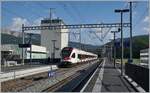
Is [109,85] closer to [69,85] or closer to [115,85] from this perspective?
[115,85]

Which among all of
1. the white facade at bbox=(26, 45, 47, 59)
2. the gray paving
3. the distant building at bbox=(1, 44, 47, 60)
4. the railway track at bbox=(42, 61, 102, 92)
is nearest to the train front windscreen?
the railway track at bbox=(42, 61, 102, 92)

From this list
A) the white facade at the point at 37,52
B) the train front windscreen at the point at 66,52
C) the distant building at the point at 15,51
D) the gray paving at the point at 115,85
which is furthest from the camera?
the white facade at the point at 37,52

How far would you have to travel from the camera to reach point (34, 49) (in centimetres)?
11356

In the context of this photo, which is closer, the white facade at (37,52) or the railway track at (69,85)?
the railway track at (69,85)

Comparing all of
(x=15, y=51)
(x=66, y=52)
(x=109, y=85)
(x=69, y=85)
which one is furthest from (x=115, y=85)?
(x=15, y=51)

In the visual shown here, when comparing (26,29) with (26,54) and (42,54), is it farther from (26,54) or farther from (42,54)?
(42,54)

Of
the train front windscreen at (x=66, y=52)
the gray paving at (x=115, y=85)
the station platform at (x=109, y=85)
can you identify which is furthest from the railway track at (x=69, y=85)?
the train front windscreen at (x=66, y=52)

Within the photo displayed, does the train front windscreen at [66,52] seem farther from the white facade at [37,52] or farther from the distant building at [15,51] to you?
the white facade at [37,52]

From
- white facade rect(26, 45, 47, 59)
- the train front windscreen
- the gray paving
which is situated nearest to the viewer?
the gray paving

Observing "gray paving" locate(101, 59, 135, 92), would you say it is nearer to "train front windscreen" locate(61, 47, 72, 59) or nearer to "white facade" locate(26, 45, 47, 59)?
"train front windscreen" locate(61, 47, 72, 59)

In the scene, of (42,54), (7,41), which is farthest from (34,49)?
(7,41)

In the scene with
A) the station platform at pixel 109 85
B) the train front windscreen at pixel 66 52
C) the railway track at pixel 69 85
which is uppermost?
the train front windscreen at pixel 66 52

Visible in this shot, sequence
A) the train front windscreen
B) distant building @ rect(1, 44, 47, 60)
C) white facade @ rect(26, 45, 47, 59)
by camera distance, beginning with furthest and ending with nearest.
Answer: white facade @ rect(26, 45, 47, 59), distant building @ rect(1, 44, 47, 60), the train front windscreen

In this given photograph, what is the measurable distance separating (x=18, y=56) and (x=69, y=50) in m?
57.1
